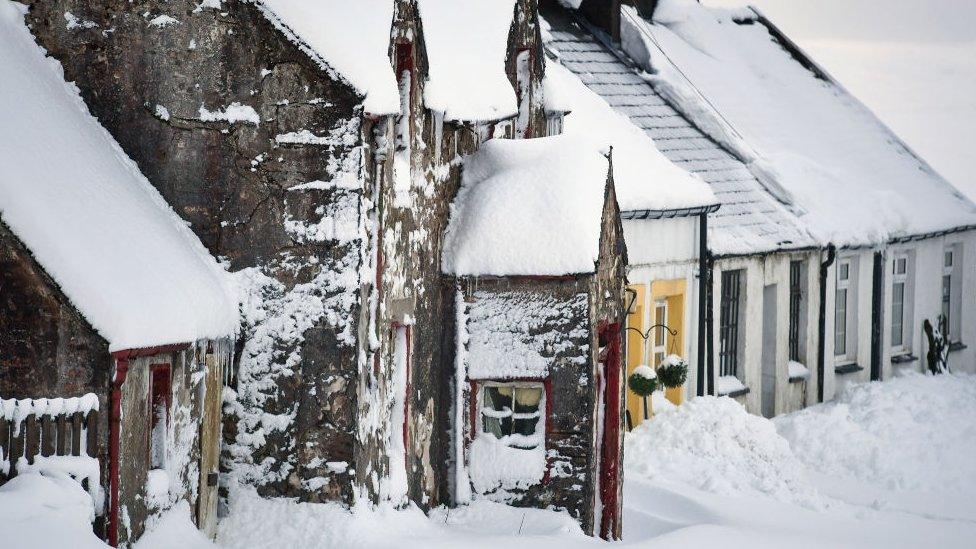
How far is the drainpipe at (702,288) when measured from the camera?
2248 cm

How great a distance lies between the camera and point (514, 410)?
1582 centimetres

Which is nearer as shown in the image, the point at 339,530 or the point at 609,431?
the point at 339,530

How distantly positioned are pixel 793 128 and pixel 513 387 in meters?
14.3

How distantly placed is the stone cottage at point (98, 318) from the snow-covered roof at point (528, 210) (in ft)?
10.1

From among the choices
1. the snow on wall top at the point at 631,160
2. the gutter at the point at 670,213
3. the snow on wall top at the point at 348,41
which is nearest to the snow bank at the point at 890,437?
the gutter at the point at 670,213

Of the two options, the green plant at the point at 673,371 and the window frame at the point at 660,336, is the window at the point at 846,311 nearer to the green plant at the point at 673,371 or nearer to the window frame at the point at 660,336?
the window frame at the point at 660,336

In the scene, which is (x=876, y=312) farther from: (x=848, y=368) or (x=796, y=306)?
(x=796, y=306)

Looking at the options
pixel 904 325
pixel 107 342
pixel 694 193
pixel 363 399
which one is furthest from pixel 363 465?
pixel 904 325

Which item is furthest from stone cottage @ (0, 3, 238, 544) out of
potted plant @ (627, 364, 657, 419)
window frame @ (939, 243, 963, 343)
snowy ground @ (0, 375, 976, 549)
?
window frame @ (939, 243, 963, 343)

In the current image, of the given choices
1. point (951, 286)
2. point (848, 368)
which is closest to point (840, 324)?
point (848, 368)

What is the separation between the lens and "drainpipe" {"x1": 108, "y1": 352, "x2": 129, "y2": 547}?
37.6ft

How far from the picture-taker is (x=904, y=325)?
1152 inches

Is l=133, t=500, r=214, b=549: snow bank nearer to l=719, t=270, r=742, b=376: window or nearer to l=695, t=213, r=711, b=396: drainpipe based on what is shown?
l=695, t=213, r=711, b=396: drainpipe

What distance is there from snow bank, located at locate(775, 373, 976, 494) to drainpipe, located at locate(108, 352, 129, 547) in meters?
12.5
